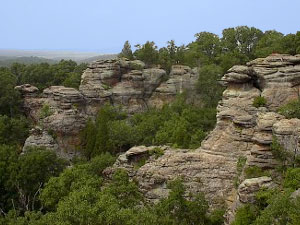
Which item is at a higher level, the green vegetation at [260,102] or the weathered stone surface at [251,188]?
the green vegetation at [260,102]

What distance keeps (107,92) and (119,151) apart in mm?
9570

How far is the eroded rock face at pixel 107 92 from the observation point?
39.9 meters

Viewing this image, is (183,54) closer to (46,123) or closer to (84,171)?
(46,123)

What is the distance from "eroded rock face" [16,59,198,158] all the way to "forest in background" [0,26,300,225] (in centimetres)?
172

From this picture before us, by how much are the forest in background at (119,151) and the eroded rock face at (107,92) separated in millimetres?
1722

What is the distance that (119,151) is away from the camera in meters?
36.4

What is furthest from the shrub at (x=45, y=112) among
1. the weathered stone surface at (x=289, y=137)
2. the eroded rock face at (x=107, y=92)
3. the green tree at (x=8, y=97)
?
the weathered stone surface at (x=289, y=137)

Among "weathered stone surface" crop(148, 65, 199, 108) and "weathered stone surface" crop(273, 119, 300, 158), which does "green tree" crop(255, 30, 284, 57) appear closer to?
"weathered stone surface" crop(148, 65, 199, 108)

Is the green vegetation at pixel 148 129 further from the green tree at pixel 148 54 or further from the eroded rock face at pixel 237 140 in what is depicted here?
the green tree at pixel 148 54

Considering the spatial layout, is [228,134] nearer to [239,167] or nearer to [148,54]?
[239,167]

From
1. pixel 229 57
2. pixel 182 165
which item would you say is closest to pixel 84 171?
pixel 182 165

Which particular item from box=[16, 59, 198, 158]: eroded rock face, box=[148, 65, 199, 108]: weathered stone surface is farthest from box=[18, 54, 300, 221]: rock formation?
box=[148, 65, 199, 108]: weathered stone surface

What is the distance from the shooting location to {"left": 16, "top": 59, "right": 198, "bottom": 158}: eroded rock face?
39938 mm

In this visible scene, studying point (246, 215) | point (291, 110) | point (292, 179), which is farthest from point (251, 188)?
point (291, 110)
